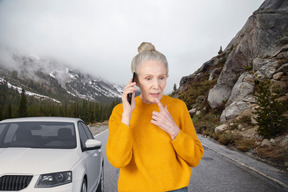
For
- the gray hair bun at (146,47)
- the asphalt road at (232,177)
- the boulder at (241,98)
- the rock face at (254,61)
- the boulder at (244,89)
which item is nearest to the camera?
the gray hair bun at (146,47)

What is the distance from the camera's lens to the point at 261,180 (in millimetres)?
5484

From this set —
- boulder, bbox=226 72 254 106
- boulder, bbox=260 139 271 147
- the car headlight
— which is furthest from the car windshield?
boulder, bbox=226 72 254 106

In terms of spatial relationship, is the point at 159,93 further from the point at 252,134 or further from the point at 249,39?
the point at 249,39

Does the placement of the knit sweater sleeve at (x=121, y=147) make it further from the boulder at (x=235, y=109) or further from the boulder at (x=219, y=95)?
the boulder at (x=219, y=95)

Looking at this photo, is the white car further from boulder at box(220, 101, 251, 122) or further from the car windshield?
boulder at box(220, 101, 251, 122)

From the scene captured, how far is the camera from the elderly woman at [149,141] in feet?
4.45

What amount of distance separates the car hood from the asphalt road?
1.95 meters

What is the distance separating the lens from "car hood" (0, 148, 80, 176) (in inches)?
106

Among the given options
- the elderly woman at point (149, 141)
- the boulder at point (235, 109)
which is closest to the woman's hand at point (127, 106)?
the elderly woman at point (149, 141)

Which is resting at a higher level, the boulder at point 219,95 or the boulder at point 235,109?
the boulder at point 219,95

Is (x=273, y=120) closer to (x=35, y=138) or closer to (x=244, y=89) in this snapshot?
(x=35, y=138)

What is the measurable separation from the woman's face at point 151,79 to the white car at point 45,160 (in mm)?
2051

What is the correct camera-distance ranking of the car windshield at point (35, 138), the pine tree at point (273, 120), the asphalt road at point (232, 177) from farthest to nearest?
the pine tree at point (273, 120)
the asphalt road at point (232, 177)
the car windshield at point (35, 138)

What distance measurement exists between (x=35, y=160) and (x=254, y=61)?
2456cm
